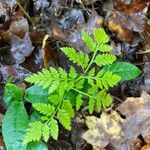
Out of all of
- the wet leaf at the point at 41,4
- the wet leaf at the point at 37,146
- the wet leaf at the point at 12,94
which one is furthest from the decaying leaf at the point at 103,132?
the wet leaf at the point at 41,4

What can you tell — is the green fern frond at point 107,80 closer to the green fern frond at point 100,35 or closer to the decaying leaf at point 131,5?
the green fern frond at point 100,35

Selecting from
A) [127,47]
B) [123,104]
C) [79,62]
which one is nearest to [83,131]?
[123,104]

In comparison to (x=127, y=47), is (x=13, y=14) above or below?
above

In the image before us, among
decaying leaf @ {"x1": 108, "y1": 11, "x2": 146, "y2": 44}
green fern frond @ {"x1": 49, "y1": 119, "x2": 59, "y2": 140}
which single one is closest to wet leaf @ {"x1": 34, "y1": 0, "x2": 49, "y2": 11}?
decaying leaf @ {"x1": 108, "y1": 11, "x2": 146, "y2": 44}

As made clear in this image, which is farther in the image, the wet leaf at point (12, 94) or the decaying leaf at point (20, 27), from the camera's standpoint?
the decaying leaf at point (20, 27)

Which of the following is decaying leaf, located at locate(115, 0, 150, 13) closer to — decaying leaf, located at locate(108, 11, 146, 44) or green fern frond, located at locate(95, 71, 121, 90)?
decaying leaf, located at locate(108, 11, 146, 44)

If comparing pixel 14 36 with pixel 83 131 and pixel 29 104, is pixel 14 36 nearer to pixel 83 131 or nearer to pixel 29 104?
pixel 29 104

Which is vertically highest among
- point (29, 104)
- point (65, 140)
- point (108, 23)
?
point (108, 23)

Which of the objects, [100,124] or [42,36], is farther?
[42,36]

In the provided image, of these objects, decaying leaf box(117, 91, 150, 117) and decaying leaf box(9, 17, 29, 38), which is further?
decaying leaf box(9, 17, 29, 38)
